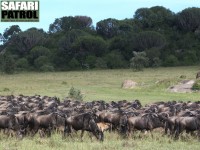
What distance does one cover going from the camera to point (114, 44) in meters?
97.2

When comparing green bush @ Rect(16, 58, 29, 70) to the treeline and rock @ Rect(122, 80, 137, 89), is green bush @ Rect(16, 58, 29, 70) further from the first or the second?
rock @ Rect(122, 80, 137, 89)

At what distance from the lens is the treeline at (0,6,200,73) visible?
85812 millimetres

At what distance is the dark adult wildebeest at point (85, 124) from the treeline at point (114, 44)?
5819 cm

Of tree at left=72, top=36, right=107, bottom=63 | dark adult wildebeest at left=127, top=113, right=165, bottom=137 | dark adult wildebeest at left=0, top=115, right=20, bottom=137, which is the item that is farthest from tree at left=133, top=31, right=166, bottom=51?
dark adult wildebeest at left=0, top=115, right=20, bottom=137

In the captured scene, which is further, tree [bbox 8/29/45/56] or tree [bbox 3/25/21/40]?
tree [bbox 3/25/21/40]

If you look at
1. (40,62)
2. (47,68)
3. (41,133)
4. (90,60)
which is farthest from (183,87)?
(40,62)

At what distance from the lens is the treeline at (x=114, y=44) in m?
85.8

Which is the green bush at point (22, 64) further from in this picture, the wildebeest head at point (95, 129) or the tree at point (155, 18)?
the wildebeest head at point (95, 129)

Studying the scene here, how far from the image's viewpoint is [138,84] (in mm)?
45031

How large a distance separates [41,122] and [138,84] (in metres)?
29.0

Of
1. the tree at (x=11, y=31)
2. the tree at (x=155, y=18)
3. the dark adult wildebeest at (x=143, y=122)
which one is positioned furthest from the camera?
the tree at (x=11, y=31)

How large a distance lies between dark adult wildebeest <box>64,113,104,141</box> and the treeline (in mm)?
58186

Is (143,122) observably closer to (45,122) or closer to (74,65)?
(45,122)

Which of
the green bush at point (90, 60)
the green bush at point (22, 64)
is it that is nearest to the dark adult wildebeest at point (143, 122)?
the green bush at point (90, 60)
